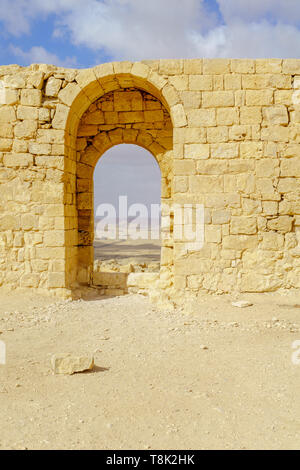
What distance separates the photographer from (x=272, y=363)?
3693 mm

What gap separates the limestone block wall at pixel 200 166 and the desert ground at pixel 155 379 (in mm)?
563

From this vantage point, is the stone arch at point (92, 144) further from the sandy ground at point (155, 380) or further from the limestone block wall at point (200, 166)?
the sandy ground at point (155, 380)

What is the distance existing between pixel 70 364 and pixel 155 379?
0.83 meters

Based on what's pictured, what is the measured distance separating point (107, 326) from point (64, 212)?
A: 230cm

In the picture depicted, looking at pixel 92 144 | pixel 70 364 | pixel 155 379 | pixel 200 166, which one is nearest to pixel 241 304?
pixel 200 166

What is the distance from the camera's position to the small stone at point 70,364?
3.39 metres

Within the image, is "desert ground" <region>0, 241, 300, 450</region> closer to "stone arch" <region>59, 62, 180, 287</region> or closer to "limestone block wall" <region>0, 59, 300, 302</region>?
"limestone block wall" <region>0, 59, 300, 302</region>

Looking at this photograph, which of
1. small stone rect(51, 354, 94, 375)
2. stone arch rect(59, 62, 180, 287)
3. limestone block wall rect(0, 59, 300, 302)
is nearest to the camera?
small stone rect(51, 354, 94, 375)

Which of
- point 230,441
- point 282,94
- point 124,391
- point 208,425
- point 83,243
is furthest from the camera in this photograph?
point 83,243

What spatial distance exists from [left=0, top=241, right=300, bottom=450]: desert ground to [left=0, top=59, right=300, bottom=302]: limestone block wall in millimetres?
563

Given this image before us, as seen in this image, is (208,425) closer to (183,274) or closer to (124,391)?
(124,391)

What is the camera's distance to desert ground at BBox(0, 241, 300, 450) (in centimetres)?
245

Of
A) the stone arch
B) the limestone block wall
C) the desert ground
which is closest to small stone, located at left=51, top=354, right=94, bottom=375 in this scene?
the desert ground

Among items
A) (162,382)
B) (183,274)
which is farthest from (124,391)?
(183,274)
